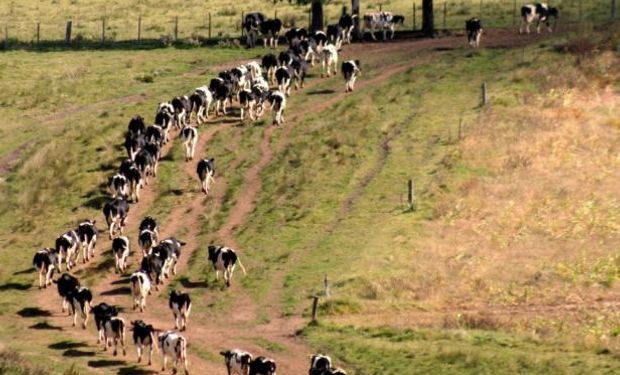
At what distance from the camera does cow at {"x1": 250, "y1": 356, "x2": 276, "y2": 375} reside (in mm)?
39500

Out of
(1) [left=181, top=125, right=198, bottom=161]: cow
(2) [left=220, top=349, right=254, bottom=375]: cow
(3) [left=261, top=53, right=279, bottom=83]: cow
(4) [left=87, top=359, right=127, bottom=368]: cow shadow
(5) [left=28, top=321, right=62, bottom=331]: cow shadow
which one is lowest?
(4) [left=87, top=359, right=127, bottom=368]: cow shadow

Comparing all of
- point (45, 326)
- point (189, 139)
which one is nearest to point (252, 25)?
point (189, 139)

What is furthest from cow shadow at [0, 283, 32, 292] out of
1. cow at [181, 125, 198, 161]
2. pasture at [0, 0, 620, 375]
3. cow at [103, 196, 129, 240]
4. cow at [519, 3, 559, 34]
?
cow at [519, 3, 559, 34]

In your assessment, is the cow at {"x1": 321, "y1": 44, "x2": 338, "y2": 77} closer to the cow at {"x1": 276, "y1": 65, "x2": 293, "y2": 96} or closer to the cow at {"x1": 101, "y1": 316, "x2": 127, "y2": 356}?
the cow at {"x1": 276, "y1": 65, "x2": 293, "y2": 96}

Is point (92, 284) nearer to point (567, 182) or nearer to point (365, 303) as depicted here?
point (365, 303)

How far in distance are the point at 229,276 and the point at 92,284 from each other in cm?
532

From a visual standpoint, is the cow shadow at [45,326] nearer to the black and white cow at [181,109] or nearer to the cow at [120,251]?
the cow at [120,251]

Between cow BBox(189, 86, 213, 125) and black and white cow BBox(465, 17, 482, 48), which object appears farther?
black and white cow BBox(465, 17, 482, 48)

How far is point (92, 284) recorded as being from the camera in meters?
51.4

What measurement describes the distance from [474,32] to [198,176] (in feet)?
88.9

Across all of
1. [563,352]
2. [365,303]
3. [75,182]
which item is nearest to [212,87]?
[75,182]

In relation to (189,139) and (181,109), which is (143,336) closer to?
(189,139)

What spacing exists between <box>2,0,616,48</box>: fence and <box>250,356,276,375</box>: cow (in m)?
55.0

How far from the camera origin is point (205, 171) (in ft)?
200
